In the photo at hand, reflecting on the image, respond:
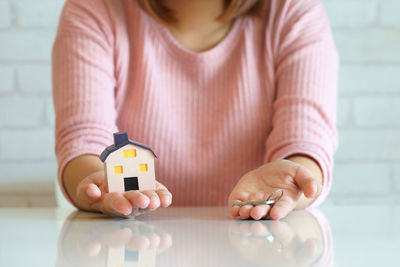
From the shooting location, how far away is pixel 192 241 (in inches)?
22.2

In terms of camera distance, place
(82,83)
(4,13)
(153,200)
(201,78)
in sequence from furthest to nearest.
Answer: (4,13) < (201,78) < (82,83) < (153,200)

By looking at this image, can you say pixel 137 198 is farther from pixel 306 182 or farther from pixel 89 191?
pixel 306 182

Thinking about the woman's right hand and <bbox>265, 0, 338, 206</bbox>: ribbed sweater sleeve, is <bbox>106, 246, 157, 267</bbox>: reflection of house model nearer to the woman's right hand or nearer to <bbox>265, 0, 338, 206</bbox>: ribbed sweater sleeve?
the woman's right hand

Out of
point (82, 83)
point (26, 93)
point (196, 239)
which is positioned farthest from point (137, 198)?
point (26, 93)

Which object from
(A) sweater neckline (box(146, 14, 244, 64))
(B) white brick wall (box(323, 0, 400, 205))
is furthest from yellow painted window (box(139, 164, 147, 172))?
(B) white brick wall (box(323, 0, 400, 205))

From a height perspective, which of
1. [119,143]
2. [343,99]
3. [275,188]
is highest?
[119,143]

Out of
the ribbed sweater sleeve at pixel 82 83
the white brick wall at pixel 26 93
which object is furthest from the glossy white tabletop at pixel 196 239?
the white brick wall at pixel 26 93

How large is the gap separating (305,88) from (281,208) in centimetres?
38

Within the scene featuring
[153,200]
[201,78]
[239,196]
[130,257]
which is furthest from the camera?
[201,78]

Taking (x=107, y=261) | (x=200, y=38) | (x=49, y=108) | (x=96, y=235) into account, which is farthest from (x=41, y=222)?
(x=49, y=108)

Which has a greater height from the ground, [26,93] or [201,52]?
[201,52]

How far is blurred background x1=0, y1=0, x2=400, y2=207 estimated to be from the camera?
1582 mm

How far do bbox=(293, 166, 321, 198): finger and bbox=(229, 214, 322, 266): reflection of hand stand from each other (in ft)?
0.19

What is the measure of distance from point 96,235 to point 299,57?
0.63 m
